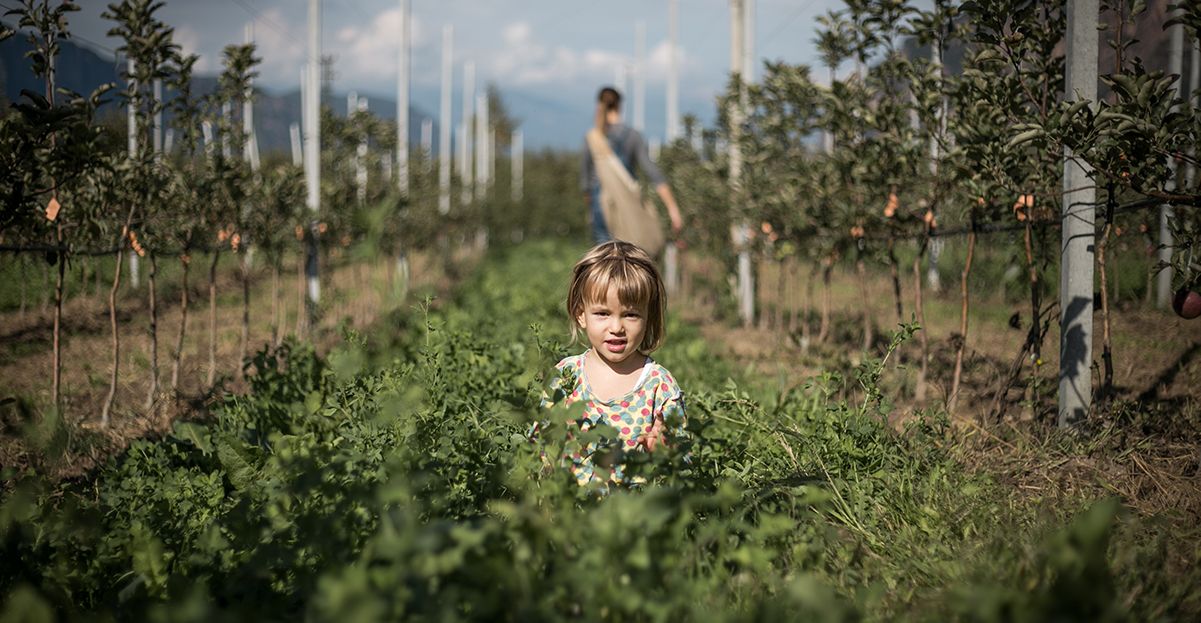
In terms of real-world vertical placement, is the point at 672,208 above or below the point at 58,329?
above

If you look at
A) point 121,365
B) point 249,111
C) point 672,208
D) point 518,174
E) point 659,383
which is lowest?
point 121,365

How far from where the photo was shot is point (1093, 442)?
9.98 ft

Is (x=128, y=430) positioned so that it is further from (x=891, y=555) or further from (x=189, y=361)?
(x=891, y=555)

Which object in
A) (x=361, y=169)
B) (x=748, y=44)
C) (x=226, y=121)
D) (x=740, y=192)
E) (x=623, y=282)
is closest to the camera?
(x=623, y=282)

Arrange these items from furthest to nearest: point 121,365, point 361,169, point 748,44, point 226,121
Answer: point 361,169, point 748,44, point 121,365, point 226,121

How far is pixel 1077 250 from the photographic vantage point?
3.56m

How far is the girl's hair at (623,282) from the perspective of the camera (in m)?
2.80

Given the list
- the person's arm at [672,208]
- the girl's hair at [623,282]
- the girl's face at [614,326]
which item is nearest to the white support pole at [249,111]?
the person's arm at [672,208]

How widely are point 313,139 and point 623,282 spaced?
7.47 metres

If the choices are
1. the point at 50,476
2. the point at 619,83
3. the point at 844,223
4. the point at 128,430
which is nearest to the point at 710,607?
the point at 50,476

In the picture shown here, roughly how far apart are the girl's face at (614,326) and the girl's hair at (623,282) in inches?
0.8

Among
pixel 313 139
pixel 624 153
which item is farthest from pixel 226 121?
pixel 313 139

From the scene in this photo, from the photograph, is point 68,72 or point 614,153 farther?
point 614,153

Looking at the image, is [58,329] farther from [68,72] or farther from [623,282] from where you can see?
[623,282]
